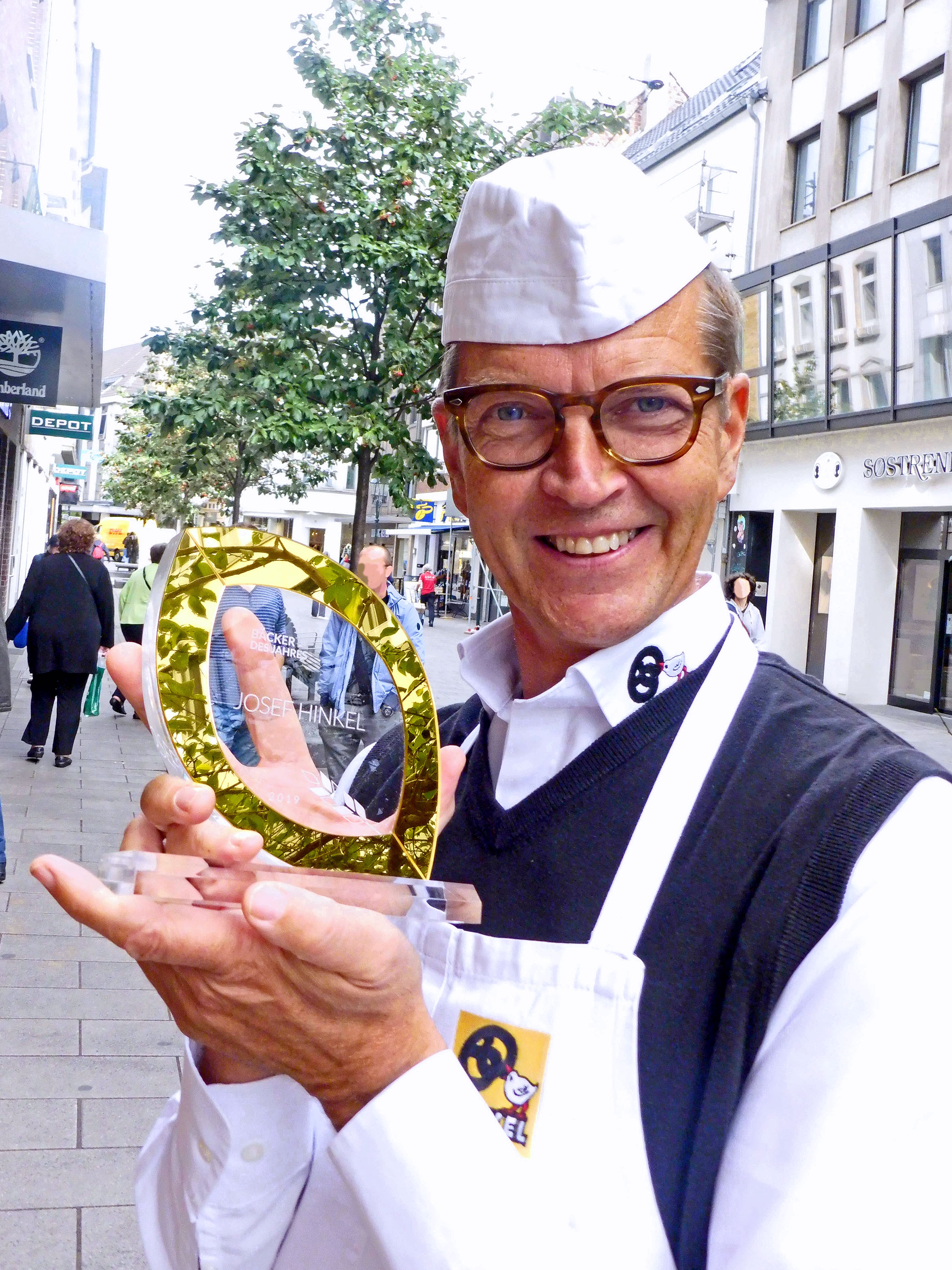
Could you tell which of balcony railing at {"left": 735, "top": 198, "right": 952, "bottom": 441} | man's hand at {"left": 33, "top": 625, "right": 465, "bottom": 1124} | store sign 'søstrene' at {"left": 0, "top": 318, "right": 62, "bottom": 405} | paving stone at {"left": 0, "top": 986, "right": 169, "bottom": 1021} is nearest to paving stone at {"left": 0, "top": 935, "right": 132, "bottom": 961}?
paving stone at {"left": 0, "top": 986, "right": 169, "bottom": 1021}

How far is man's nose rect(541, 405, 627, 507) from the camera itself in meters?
1.39

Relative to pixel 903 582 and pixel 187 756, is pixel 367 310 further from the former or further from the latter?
pixel 903 582

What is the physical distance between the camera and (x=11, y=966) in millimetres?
5215

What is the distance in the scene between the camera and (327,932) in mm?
884

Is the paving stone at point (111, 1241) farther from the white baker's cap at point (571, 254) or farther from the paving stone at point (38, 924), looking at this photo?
the white baker's cap at point (571, 254)

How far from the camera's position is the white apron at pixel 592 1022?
1.09 metres

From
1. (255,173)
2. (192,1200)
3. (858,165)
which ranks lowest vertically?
(192,1200)

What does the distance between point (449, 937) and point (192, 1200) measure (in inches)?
13.7

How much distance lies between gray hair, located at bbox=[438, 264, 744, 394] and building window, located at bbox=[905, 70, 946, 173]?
2021 cm

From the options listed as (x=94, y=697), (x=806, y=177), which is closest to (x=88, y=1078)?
(x=94, y=697)

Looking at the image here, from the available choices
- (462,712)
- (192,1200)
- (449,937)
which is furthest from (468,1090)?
(462,712)

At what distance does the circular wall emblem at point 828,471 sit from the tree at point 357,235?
13040 millimetres

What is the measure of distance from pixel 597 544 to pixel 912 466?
2011 cm

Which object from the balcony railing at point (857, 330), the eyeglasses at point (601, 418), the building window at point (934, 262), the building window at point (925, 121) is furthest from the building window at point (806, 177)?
the eyeglasses at point (601, 418)
